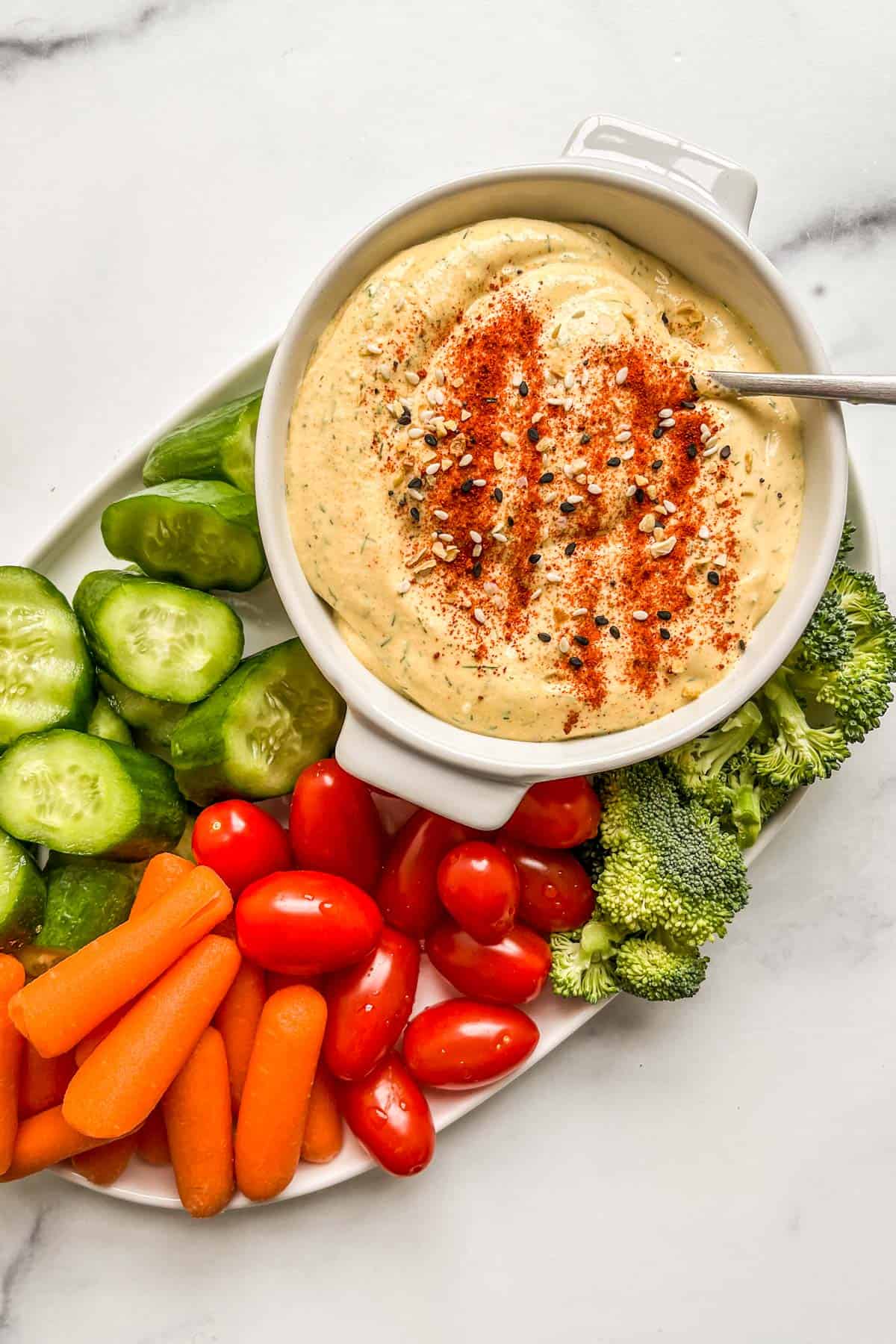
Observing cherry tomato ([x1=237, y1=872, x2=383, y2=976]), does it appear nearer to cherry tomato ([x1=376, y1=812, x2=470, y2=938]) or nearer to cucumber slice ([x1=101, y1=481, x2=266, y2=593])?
cherry tomato ([x1=376, y1=812, x2=470, y2=938])

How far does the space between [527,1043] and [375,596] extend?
1023mm

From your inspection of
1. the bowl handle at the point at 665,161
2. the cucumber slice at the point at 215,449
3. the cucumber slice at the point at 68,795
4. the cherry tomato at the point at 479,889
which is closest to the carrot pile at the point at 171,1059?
the cucumber slice at the point at 68,795

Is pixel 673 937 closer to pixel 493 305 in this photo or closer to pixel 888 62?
pixel 493 305

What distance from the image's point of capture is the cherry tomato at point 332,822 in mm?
2287

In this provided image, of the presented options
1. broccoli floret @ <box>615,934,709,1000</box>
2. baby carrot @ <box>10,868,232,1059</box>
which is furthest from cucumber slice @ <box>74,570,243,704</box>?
broccoli floret @ <box>615,934,709,1000</box>

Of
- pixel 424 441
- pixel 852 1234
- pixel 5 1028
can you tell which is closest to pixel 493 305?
pixel 424 441

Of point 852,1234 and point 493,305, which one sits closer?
point 493,305

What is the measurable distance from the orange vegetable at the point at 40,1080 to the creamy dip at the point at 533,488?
1.10m

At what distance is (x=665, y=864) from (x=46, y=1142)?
138cm

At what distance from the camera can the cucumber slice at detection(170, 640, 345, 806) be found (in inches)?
89.0

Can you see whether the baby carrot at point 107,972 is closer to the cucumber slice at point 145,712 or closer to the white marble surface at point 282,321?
the cucumber slice at point 145,712

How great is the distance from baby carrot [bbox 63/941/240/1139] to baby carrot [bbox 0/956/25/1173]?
14 centimetres

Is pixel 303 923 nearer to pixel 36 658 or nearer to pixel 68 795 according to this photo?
pixel 68 795

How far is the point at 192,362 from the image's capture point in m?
2.56
